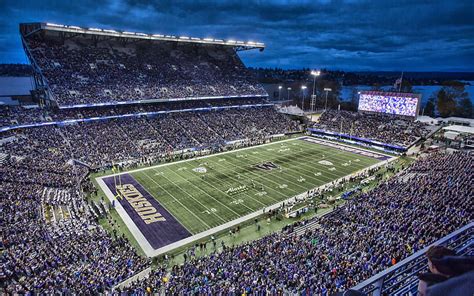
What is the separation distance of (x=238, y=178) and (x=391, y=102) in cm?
3184

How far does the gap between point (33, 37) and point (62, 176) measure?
33568 millimetres

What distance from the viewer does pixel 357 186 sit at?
2978cm

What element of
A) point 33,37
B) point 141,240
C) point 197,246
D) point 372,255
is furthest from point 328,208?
point 33,37

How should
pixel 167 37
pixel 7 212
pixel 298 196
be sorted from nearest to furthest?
pixel 7 212, pixel 298 196, pixel 167 37

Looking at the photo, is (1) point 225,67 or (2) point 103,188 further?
(1) point 225,67

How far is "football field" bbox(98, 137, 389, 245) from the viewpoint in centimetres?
2555

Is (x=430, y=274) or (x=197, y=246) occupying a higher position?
(x=430, y=274)

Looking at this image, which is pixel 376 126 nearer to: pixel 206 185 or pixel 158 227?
pixel 206 185

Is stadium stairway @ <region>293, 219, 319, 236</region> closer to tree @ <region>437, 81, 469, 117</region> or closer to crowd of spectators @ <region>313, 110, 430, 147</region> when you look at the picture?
crowd of spectators @ <region>313, 110, 430, 147</region>

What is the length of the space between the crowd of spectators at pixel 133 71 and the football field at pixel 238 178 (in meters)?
17.8

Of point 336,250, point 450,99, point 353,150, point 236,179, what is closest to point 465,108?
point 450,99

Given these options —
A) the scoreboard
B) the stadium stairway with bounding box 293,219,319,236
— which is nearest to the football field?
the stadium stairway with bounding box 293,219,319,236

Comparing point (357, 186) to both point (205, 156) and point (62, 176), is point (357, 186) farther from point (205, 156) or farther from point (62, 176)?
point (62, 176)

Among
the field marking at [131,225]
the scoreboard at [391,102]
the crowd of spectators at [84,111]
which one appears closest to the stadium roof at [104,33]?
the crowd of spectators at [84,111]
